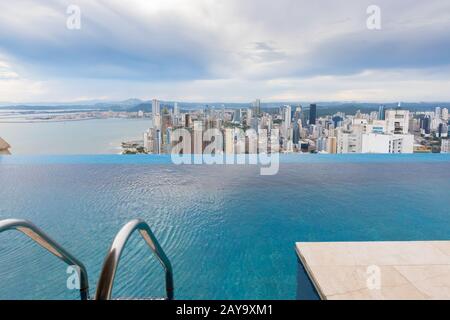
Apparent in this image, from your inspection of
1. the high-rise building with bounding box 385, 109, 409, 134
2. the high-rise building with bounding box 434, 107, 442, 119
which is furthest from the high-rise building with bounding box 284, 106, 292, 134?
the high-rise building with bounding box 434, 107, 442, 119

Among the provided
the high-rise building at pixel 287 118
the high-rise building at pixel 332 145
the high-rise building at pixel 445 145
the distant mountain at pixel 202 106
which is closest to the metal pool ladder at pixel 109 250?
the high-rise building at pixel 287 118

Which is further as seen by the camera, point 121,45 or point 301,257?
point 121,45

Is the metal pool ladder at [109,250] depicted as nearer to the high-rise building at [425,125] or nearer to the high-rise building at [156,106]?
the high-rise building at [156,106]

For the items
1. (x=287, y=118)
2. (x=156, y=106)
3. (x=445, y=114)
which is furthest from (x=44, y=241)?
(x=445, y=114)

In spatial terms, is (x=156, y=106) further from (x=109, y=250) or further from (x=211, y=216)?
(x=109, y=250)

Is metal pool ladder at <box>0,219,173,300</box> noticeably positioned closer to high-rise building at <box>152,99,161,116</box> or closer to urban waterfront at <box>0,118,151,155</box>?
high-rise building at <box>152,99,161,116</box>
